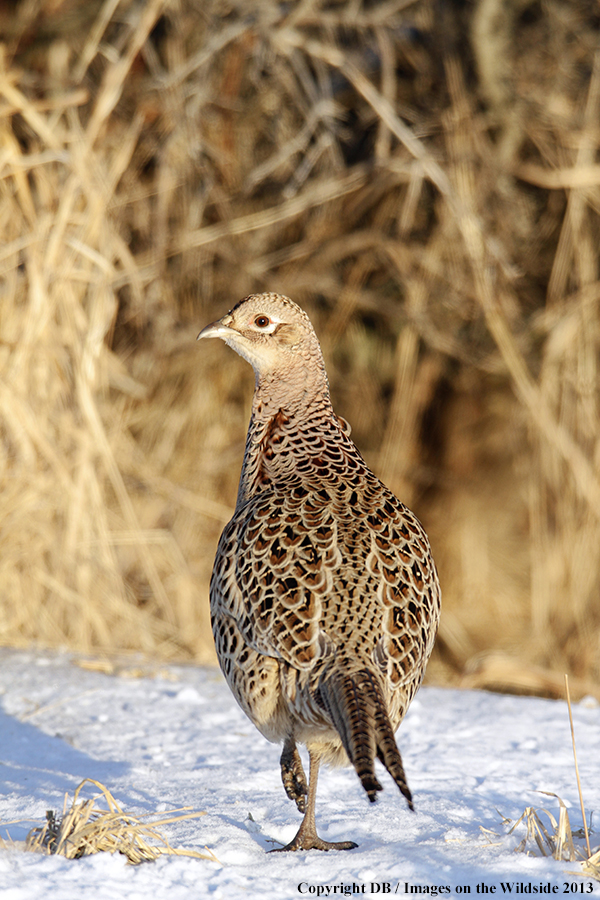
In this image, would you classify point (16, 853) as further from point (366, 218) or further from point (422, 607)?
point (366, 218)

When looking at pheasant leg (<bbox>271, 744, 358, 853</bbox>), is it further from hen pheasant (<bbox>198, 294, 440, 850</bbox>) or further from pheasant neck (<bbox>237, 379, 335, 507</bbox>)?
pheasant neck (<bbox>237, 379, 335, 507</bbox>)

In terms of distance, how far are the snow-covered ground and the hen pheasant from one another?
19cm

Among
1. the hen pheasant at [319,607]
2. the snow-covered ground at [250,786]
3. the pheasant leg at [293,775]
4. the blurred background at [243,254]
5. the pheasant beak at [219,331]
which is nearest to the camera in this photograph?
the snow-covered ground at [250,786]

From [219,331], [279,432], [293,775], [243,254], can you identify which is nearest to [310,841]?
[293,775]

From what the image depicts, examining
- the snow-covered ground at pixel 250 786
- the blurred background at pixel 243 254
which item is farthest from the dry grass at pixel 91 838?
the blurred background at pixel 243 254

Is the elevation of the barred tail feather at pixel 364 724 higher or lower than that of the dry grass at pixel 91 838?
higher

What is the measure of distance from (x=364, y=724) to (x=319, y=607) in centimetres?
46

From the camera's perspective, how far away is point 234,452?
7172 millimetres

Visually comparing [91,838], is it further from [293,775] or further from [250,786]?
[250,786]

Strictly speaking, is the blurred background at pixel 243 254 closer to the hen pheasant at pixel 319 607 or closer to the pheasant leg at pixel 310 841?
the hen pheasant at pixel 319 607

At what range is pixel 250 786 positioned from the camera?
3.22 metres

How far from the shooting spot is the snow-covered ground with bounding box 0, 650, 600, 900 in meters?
2.37

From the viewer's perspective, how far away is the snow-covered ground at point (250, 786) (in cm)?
237

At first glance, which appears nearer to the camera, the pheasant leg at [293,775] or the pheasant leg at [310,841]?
the pheasant leg at [310,841]
